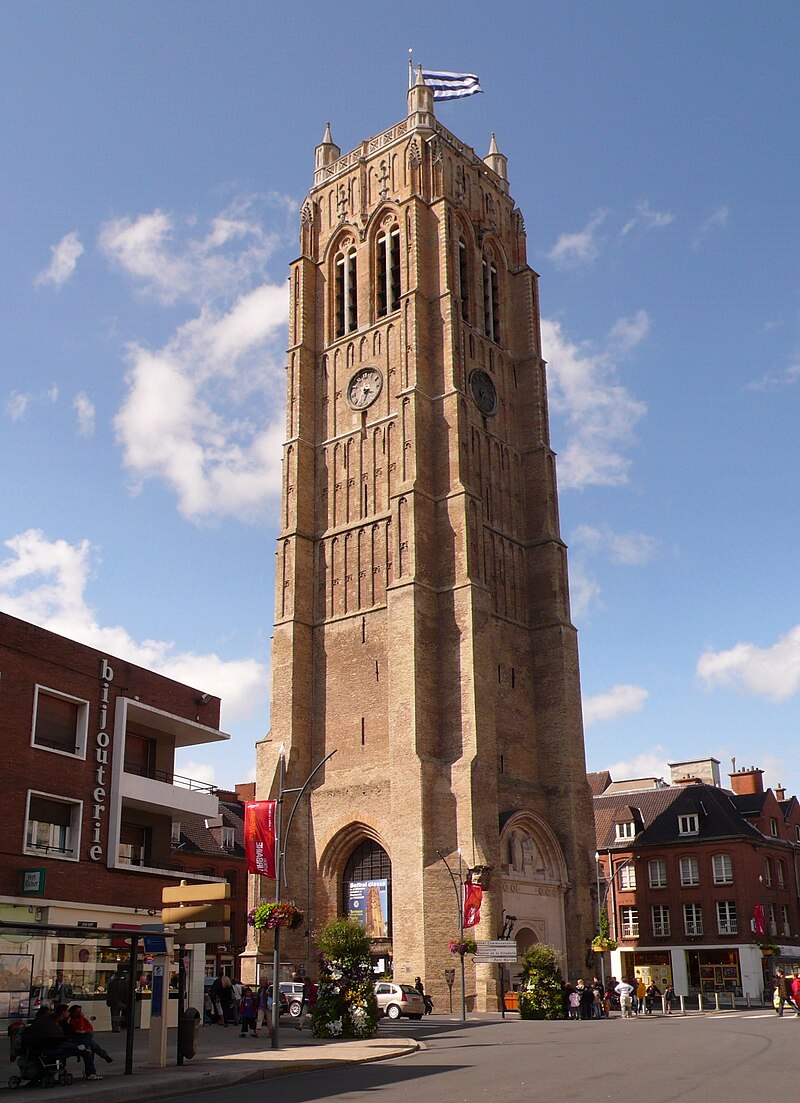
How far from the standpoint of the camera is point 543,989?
122 ft

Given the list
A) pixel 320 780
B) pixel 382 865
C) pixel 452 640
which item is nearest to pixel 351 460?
pixel 452 640

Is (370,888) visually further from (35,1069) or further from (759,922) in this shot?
(35,1069)

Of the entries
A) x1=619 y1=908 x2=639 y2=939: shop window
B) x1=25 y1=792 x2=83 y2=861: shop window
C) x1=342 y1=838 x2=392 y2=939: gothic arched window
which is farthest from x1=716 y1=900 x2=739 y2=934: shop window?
x1=25 y1=792 x2=83 y2=861: shop window

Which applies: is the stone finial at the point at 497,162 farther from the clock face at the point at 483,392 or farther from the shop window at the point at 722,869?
the shop window at the point at 722,869

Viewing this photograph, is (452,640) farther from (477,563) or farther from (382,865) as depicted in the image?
(382,865)

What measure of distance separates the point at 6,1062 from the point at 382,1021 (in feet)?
70.4

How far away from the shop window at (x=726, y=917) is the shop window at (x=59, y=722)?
129 feet

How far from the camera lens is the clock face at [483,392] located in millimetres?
57188

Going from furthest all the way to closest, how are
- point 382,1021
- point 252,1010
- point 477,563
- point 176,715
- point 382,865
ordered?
1. point 477,563
2. point 382,865
3. point 382,1021
4. point 176,715
5. point 252,1010

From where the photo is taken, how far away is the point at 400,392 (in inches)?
2163

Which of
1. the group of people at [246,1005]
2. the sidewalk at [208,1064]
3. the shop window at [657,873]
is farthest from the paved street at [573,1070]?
the shop window at [657,873]

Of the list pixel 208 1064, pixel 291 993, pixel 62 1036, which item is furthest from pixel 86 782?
pixel 291 993

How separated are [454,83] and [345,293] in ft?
41.1

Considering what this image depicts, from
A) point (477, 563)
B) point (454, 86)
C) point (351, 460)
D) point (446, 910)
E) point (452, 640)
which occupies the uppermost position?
point (454, 86)
